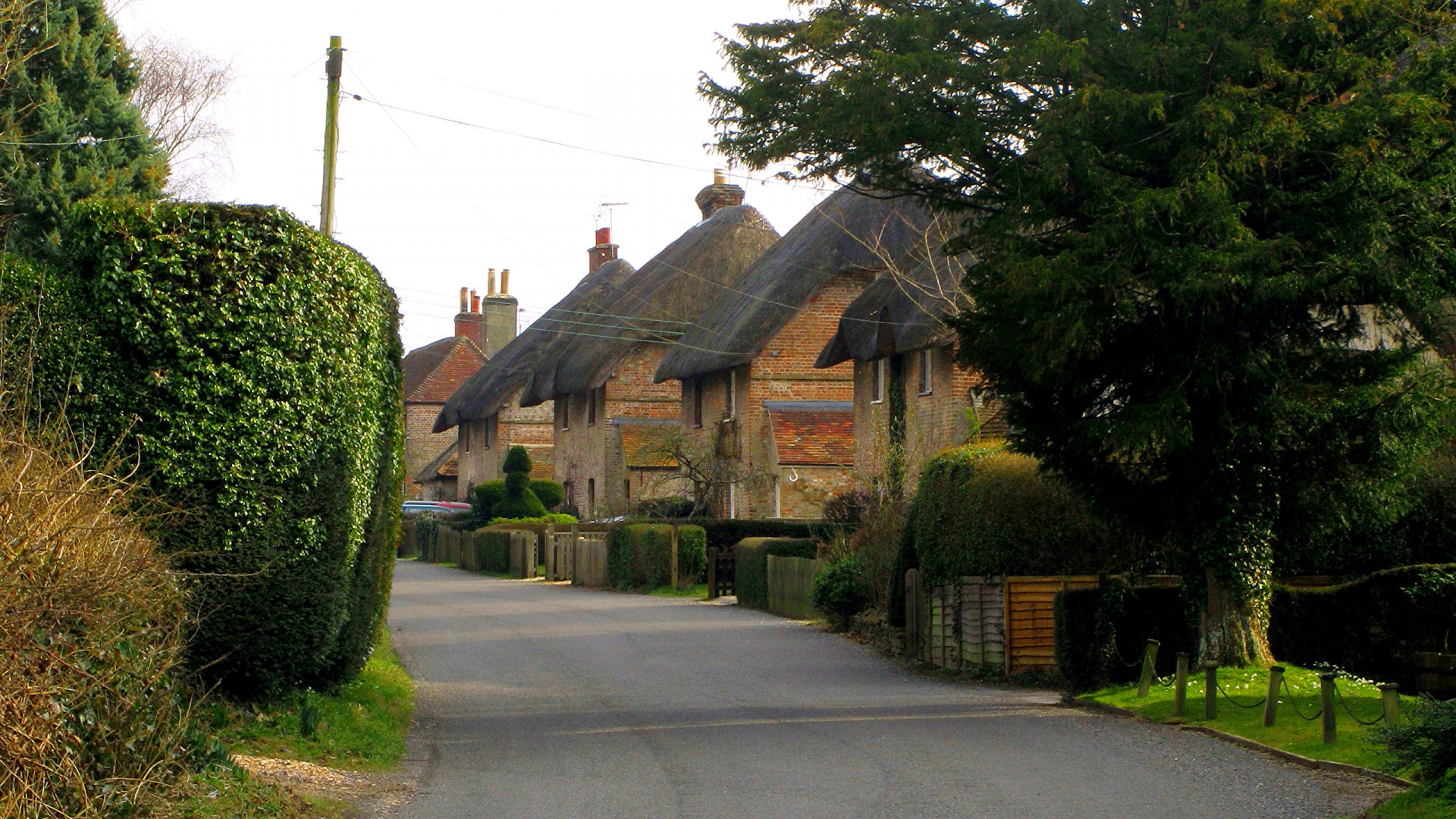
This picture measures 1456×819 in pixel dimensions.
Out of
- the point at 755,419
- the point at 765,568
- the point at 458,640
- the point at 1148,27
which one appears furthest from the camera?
the point at 755,419

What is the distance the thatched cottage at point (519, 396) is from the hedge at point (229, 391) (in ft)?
123

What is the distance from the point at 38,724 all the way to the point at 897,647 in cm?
1319

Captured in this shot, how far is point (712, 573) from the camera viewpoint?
92.2 ft

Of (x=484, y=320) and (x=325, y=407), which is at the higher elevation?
(x=484, y=320)

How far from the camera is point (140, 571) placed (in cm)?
680

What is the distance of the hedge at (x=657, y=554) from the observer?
29922 mm

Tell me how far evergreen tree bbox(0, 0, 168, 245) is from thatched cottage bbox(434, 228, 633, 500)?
22.9m

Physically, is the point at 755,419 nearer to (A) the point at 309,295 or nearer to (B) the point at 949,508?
(B) the point at 949,508

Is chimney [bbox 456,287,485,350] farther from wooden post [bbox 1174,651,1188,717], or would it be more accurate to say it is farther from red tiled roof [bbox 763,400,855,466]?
wooden post [bbox 1174,651,1188,717]

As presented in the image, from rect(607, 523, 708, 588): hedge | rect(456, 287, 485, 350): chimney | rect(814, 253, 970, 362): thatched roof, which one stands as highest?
rect(456, 287, 485, 350): chimney

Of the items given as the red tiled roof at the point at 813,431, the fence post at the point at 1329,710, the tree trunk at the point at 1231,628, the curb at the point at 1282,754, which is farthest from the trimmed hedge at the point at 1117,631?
the red tiled roof at the point at 813,431

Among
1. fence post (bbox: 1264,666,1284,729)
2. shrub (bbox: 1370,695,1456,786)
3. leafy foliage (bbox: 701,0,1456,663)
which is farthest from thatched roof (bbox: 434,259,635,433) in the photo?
shrub (bbox: 1370,695,1456,786)

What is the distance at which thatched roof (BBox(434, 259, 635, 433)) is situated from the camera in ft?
160

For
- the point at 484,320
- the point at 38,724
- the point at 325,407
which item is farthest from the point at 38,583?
the point at 484,320
